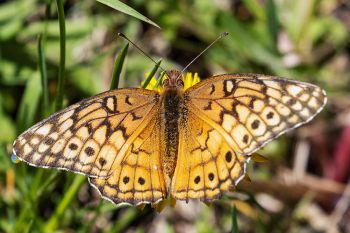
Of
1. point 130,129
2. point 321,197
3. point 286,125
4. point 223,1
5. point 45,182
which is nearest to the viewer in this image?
point 286,125

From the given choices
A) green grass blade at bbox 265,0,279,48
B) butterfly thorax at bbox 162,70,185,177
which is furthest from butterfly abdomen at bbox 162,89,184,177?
green grass blade at bbox 265,0,279,48

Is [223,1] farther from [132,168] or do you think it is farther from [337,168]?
[132,168]

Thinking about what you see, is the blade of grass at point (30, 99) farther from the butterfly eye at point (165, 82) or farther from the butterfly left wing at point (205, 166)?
the butterfly left wing at point (205, 166)

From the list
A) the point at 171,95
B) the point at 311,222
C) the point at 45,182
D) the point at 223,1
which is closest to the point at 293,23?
the point at 223,1

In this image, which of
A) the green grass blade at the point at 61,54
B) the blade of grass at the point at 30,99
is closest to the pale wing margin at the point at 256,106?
the green grass blade at the point at 61,54

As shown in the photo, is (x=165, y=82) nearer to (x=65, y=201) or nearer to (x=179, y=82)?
(x=179, y=82)

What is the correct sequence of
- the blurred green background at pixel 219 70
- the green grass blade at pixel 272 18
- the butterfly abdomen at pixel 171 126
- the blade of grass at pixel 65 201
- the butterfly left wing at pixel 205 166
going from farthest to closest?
the blurred green background at pixel 219 70 → the green grass blade at pixel 272 18 → the blade of grass at pixel 65 201 → the butterfly abdomen at pixel 171 126 → the butterfly left wing at pixel 205 166
